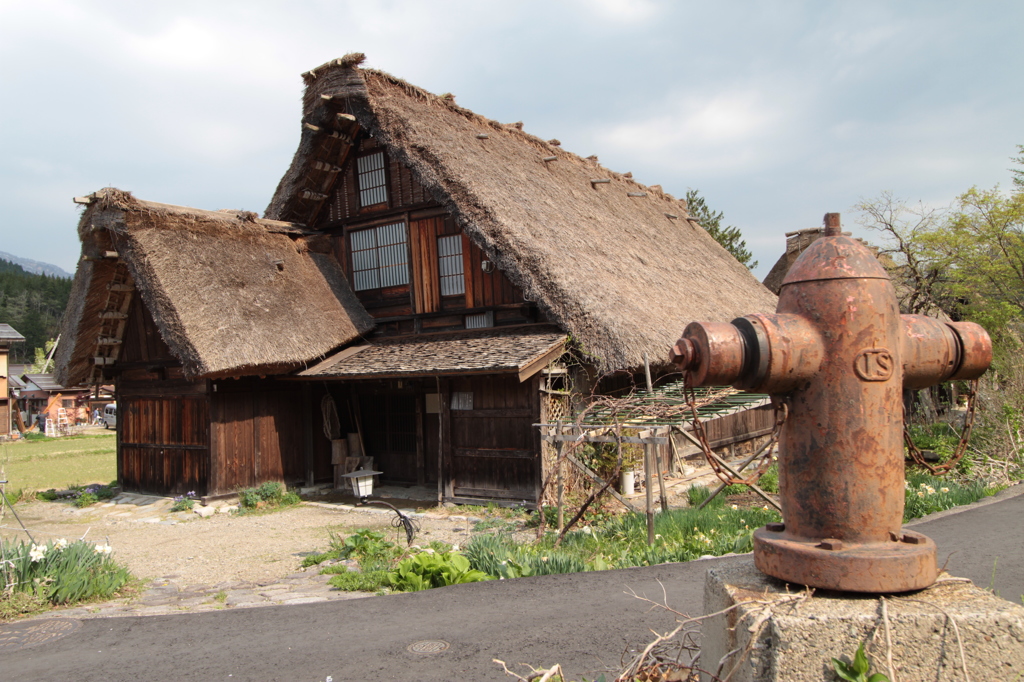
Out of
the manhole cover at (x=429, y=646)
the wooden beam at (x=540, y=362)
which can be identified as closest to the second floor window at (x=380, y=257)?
the wooden beam at (x=540, y=362)

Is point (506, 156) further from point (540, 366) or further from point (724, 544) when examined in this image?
point (724, 544)

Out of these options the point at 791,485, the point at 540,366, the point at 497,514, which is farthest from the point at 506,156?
the point at 791,485

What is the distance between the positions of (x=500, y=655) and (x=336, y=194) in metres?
12.3

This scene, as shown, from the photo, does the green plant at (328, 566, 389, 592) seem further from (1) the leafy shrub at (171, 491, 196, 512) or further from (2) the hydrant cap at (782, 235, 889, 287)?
(1) the leafy shrub at (171, 491, 196, 512)

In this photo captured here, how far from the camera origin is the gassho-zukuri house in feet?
37.0

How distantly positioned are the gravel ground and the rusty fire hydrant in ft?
21.5

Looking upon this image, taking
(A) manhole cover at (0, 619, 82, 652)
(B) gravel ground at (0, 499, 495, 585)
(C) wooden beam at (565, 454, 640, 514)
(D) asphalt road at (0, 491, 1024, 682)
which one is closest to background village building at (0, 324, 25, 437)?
(B) gravel ground at (0, 499, 495, 585)

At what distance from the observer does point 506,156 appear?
51.0 feet

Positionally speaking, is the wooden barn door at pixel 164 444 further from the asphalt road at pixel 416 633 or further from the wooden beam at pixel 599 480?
the asphalt road at pixel 416 633

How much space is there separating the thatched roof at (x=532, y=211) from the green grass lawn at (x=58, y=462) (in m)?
8.15

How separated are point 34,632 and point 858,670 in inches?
231

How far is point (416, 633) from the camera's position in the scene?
4.82 metres

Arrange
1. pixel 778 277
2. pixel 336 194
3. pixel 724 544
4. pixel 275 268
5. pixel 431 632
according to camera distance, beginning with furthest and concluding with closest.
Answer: pixel 778 277 → pixel 336 194 → pixel 275 268 → pixel 724 544 → pixel 431 632

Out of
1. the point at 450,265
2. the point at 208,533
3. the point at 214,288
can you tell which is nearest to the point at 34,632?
the point at 208,533
